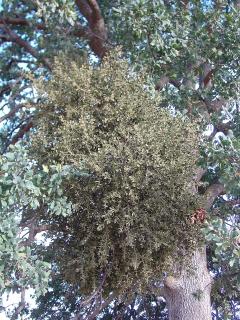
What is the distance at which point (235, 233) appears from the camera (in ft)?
12.4

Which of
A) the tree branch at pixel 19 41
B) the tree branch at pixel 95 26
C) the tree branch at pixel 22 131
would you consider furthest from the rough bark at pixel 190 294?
the tree branch at pixel 19 41

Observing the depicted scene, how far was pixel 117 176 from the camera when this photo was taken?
3986mm

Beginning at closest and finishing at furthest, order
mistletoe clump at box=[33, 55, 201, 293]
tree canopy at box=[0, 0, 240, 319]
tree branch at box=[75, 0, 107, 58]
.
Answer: tree canopy at box=[0, 0, 240, 319] → mistletoe clump at box=[33, 55, 201, 293] → tree branch at box=[75, 0, 107, 58]

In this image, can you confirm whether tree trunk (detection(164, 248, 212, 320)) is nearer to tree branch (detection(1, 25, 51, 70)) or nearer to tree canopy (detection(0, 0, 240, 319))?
tree canopy (detection(0, 0, 240, 319))

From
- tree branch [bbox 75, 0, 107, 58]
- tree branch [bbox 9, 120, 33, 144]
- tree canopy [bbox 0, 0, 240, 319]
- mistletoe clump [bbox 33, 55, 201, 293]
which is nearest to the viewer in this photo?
tree canopy [bbox 0, 0, 240, 319]

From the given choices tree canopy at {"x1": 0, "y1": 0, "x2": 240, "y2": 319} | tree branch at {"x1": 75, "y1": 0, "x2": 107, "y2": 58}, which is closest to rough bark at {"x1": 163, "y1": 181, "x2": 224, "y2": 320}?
tree canopy at {"x1": 0, "y1": 0, "x2": 240, "y2": 319}

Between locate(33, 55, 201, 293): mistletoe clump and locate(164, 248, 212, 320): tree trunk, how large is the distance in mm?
1227

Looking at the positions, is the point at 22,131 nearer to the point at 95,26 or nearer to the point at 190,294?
the point at 95,26

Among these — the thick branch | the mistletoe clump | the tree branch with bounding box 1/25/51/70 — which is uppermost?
the thick branch

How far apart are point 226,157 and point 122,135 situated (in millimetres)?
882

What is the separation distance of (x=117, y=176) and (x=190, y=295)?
2245 mm

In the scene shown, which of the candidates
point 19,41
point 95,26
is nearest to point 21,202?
point 95,26

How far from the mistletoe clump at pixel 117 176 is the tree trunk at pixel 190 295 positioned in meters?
1.23

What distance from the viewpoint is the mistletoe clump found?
4004 millimetres
